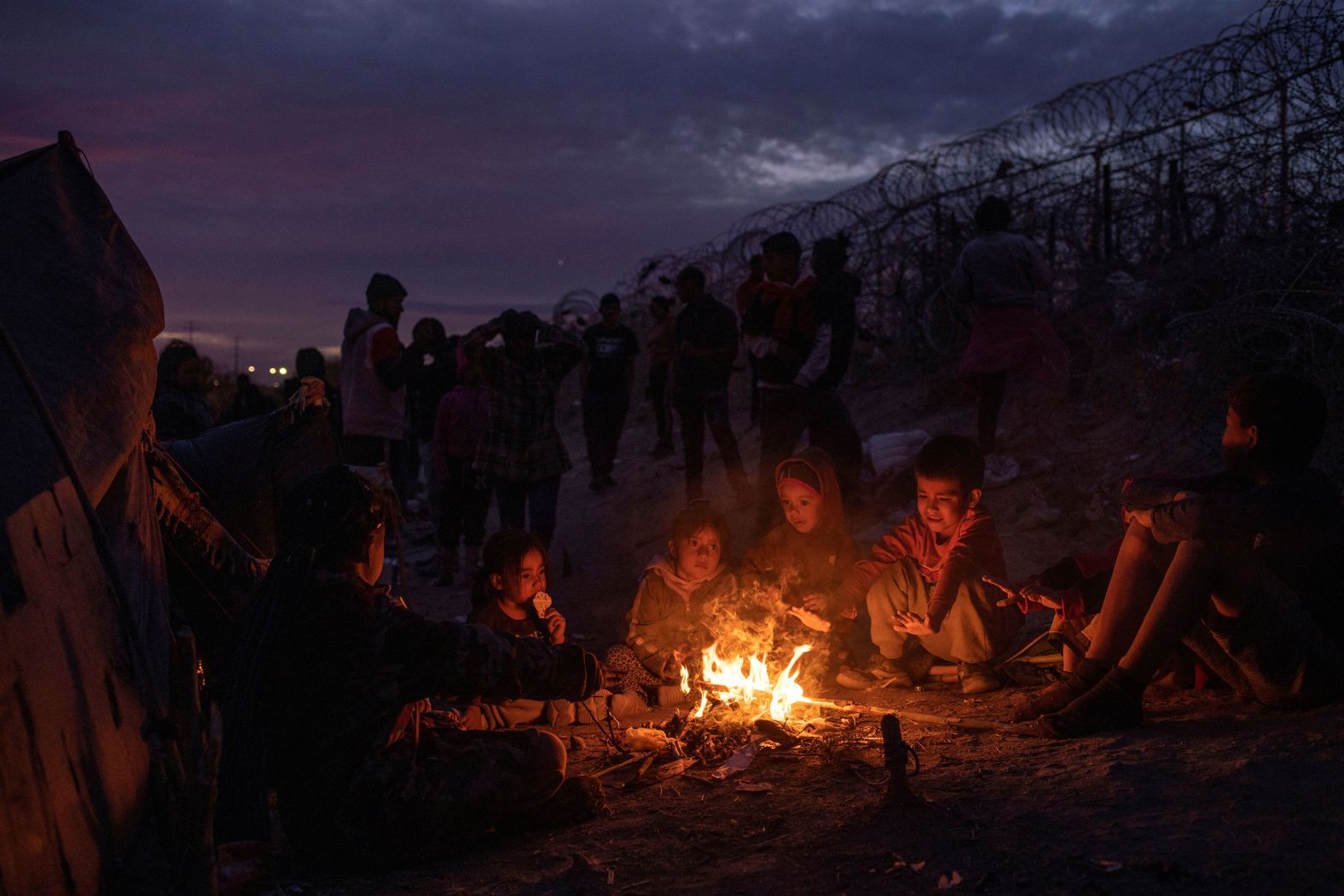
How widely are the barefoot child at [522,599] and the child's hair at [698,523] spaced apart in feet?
2.63

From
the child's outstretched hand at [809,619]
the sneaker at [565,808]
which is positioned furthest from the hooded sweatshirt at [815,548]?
the sneaker at [565,808]

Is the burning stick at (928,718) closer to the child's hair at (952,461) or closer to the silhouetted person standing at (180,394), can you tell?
the child's hair at (952,461)

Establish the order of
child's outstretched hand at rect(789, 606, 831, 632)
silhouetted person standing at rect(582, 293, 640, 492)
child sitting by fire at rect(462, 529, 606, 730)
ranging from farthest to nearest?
1. silhouetted person standing at rect(582, 293, 640, 492)
2. child's outstretched hand at rect(789, 606, 831, 632)
3. child sitting by fire at rect(462, 529, 606, 730)

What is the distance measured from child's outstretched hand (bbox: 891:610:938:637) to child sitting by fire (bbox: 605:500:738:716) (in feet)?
2.90

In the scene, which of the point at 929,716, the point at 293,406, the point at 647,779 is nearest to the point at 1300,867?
the point at 929,716

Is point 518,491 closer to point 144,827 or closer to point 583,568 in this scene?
point 583,568

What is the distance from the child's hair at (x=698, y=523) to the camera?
17.2 feet

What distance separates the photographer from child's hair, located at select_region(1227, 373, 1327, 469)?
129 inches

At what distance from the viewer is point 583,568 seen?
8438 millimetres

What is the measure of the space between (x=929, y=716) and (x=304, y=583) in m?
2.58

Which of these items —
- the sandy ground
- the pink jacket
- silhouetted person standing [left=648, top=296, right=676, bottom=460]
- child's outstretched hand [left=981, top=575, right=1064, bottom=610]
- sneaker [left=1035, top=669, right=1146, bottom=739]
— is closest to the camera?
the sandy ground

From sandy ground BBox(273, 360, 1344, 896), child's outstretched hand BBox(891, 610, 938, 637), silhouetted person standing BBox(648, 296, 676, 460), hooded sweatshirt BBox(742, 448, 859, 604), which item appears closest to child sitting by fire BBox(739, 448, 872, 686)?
hooded sweatshirt BBox(742, 448, 859, 604)

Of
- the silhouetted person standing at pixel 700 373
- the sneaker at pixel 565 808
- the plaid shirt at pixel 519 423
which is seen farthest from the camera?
the silhouetted person standing at pixel 700 373

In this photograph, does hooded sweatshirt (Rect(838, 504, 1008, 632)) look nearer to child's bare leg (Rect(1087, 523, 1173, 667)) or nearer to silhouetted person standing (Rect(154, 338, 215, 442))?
child's bare leg (Rect(1087, 523, 1173, 667))
